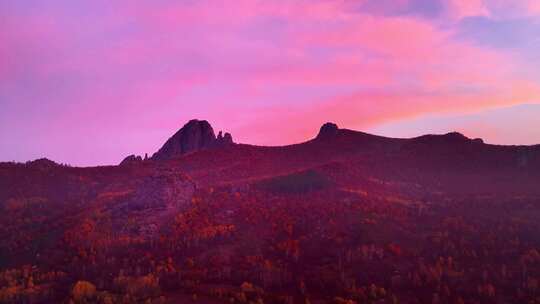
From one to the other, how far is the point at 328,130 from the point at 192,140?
153 ft

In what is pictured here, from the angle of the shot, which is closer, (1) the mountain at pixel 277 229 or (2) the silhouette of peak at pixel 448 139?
(1) the mountain at pixel 277 229

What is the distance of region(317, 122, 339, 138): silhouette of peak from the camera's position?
16575 centimetres

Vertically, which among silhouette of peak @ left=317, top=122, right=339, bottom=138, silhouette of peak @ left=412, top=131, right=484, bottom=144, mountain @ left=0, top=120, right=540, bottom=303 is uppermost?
silhouette of peak @ left=317, top=122, right=339, bottom=138

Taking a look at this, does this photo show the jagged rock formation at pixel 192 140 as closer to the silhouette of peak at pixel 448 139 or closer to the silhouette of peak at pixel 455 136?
the silhouette of peak at pixel 448 139

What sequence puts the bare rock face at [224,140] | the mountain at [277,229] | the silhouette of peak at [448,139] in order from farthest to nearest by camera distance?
1. the bare rock face at [224,140]
2. the silhouette of peak at [448,139]
3. the mountain at [277,229]

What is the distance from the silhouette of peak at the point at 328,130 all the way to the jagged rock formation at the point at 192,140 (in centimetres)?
3124

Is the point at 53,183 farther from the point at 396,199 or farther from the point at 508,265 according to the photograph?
the point at 508,265

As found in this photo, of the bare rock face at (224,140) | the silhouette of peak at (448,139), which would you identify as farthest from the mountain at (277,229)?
the bare rock face at (224,140)

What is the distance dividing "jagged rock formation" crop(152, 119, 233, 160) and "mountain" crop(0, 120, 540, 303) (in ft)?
98.6

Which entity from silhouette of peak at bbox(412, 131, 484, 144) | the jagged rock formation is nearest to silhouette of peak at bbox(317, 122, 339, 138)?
silhouette of peak at bbox(412, 131, 484, 144)

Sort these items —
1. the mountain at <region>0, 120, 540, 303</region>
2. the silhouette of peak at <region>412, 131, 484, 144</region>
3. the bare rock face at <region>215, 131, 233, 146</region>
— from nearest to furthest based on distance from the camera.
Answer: the mountain at <region>0, 120, 540, 303</region>
the silhouette of peak at <region>412, 131, 484, 144</region>
the bare rock face at <region>215, 131, 233, 146</region>

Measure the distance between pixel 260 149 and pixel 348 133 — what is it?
1278 inches

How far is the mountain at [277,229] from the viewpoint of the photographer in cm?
5844

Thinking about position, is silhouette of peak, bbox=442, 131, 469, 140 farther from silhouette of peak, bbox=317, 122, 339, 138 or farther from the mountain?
silhouette of peak, bbox=317, 122, 339, 138
